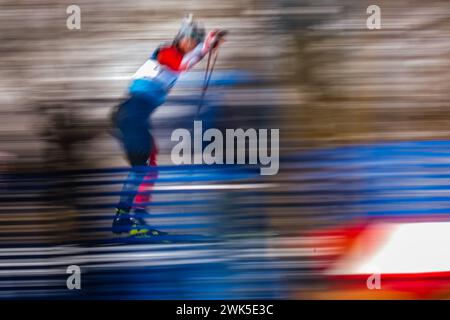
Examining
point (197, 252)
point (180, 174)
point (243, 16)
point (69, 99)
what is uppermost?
point (243, 16)

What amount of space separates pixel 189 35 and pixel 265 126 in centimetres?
63

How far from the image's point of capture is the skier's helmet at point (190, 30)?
2656 mm

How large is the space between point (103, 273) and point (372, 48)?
72.9 inches

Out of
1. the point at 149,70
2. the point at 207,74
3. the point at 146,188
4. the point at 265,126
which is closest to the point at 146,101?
the point at 149,70

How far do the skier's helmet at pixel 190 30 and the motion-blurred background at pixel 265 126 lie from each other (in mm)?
38

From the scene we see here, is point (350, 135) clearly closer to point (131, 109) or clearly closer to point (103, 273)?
point (131, 109)

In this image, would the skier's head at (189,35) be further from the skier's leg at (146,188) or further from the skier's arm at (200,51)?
the skier's leg at (146,188)

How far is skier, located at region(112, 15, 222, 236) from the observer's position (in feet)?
8.73

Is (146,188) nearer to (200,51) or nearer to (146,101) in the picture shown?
(146,101)

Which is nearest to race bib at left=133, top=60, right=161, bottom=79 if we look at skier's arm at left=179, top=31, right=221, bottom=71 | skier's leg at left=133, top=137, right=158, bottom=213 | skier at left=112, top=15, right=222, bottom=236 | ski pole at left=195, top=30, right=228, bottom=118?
skier at left=112, top=15, right=222, bottom=236

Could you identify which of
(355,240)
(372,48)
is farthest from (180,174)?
(372,48)

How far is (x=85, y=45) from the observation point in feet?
8.69

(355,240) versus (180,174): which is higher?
(180,174)
